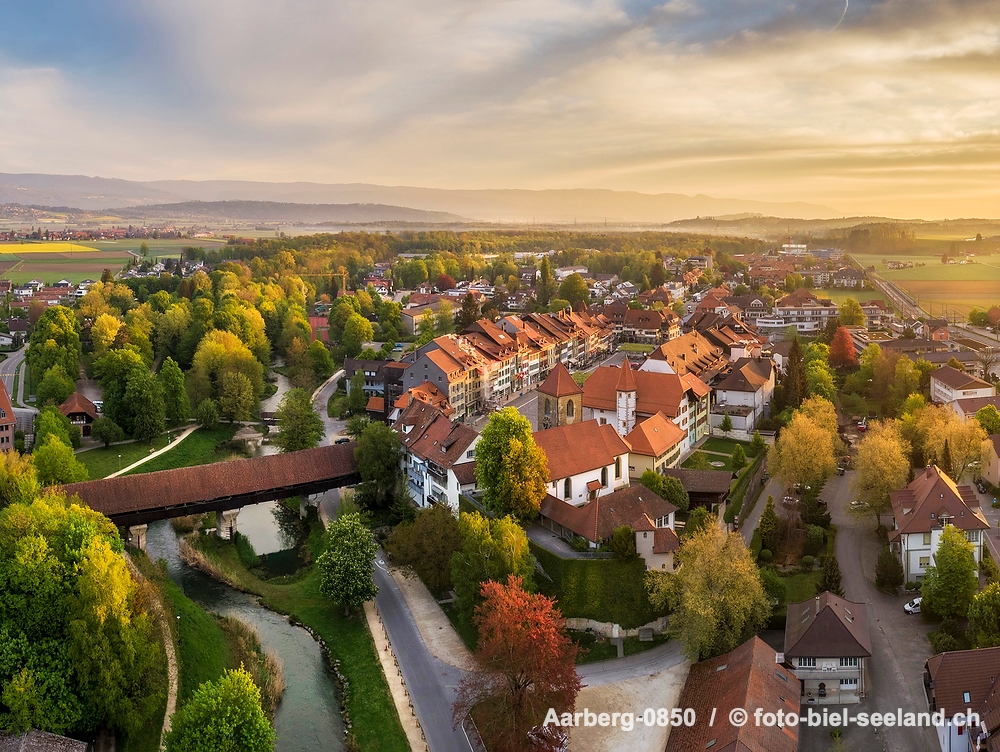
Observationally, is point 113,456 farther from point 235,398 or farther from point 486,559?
point 486,559

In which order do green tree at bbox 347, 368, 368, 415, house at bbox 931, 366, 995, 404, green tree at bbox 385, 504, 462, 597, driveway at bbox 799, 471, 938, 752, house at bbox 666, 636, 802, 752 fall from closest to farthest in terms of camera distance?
house at bbox 666, 636, 802, 752, driveway at bbox 799, 471, 938, 752, green tree at bbox 385, 504, 462, 597, house at bbox 931, 366, 995, 404, green tree at bbox 347, 368, 368, 415

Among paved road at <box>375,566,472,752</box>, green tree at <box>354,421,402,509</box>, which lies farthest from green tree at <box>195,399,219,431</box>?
paved road at <box>375,566,472,752</box>

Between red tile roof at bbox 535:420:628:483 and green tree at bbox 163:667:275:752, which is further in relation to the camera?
red tile roof at bbox 535:420:628:483

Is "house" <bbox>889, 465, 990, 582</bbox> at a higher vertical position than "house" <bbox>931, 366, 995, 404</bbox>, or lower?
lower

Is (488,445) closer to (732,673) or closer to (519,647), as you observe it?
(519,647)

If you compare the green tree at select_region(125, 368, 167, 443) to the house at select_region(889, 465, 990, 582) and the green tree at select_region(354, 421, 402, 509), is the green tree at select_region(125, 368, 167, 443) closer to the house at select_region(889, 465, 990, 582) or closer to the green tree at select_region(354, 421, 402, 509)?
the green tree at select_region(354, 421, 402, 509)

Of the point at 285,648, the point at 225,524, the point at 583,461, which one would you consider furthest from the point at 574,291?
the point at 285,648

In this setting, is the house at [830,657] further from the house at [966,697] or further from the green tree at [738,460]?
the green tree at [738,460]
